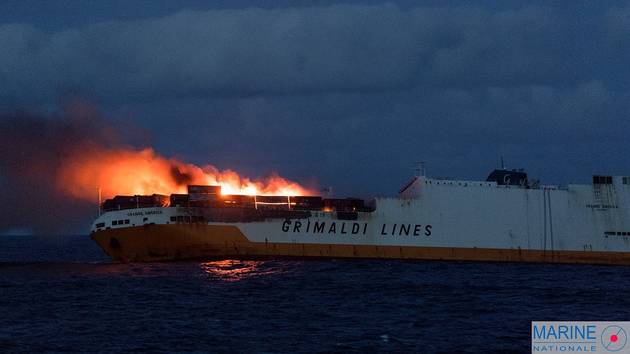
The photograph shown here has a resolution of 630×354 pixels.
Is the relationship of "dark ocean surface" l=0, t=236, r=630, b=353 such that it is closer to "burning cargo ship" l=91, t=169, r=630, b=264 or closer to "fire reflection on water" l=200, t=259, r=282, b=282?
"fire reflection on water" l=200, t=259, r=282, b=282

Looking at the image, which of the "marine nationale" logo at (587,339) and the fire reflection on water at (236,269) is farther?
the fire reflection on water at (236,269)

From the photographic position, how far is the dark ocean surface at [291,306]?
103ft

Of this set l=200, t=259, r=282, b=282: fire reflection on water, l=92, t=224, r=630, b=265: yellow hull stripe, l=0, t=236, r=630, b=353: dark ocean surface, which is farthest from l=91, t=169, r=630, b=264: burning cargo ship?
l=0, t=236, r=630, b=353: dark ocean surface

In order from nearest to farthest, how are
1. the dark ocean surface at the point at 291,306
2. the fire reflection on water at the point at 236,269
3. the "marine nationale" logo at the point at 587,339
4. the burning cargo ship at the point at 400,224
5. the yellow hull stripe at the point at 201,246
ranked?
the "marine nationale" logo at the point at 587,339
the dark ocean surface at the point at 291,306
the fire reflection on water at the point at 236,269
the yellow hull stripe at the point at 201,246
the burning cargo ship at the point at 400,224

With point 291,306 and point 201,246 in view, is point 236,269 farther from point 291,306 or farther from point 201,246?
point 291,306

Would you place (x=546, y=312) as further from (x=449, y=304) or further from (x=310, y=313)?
(x=310, y=313)

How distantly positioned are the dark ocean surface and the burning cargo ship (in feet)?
7.50

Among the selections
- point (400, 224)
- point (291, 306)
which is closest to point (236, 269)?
point (400, 224)

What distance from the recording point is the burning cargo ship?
61469mm

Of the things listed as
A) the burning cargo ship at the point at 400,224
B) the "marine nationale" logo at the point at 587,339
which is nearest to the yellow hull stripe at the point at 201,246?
the burning cargo ship at the point at 400,224

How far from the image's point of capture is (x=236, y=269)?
5806 cm

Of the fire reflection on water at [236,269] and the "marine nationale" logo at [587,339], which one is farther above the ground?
the fire reflection on water at [236,269]

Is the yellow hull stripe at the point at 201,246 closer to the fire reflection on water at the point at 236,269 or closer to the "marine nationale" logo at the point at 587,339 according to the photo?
the fire reflection on water at the point at 236,269

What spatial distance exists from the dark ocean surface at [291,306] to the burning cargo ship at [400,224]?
229 centimetres
